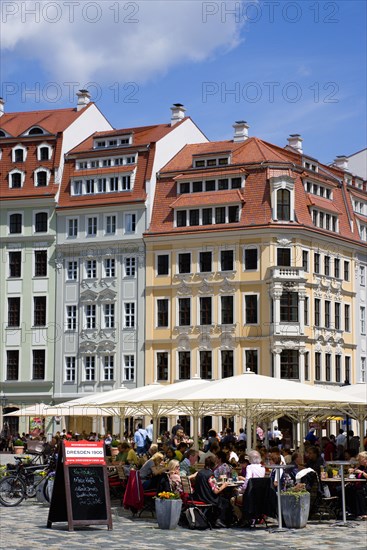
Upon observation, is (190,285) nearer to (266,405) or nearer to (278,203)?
(278,203)

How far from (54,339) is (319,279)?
16.0m

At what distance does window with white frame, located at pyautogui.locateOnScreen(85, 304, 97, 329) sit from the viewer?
6763 centimetres

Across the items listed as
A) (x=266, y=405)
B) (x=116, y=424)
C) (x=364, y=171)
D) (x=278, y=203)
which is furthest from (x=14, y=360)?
(x=266, y=405)

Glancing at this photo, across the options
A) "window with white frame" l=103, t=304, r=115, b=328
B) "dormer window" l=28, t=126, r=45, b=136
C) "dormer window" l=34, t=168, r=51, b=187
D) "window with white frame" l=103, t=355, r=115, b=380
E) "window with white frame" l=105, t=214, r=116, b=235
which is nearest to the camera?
"window with white frame" l=103, t=355, r=115, b=380

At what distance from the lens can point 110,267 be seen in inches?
2665

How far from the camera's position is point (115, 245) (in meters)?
67.5

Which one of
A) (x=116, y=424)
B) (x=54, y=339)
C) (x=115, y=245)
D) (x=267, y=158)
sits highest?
(x=267, y=158)

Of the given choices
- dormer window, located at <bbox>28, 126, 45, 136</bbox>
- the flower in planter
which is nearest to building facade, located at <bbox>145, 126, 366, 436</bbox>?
dormer window, located at <bbox>28, 126, 45, 136</bbox>

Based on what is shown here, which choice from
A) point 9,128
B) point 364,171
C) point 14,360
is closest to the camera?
point 14,360

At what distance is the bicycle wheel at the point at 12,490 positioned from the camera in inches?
1065

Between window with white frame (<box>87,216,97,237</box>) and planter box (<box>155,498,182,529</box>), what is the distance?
4729 centimetres

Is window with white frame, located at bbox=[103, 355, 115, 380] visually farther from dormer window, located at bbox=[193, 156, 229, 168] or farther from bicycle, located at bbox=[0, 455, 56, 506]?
bicycle, located at bbox=[0, 455, 56, 506]

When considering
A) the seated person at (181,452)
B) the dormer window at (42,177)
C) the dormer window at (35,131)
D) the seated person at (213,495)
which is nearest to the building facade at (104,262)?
the dormer window at (42,177)

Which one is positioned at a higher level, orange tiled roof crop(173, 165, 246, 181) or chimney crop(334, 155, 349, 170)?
chimney crop(334, 155, 349, 170)
